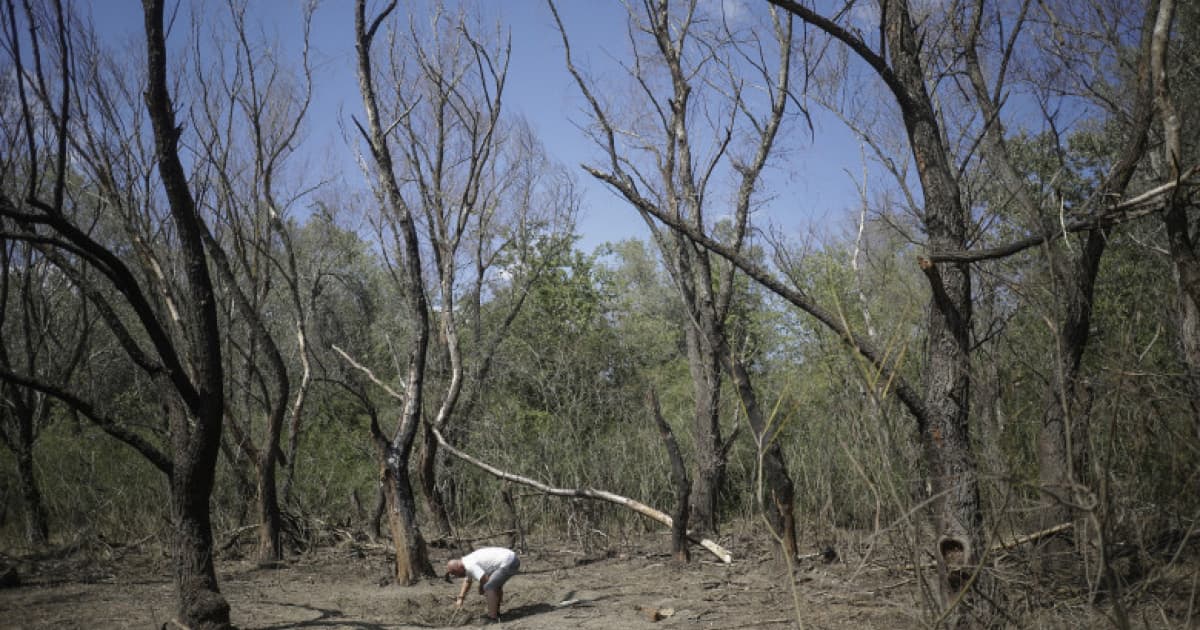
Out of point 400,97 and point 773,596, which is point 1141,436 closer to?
point 773,596

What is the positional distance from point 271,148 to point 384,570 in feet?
18.8

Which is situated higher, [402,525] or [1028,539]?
[402,525]

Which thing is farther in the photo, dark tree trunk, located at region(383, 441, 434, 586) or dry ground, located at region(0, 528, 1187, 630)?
dark tree trunk, located at region(383, 441, 434, 586)

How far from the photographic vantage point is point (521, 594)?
7453 millimetres

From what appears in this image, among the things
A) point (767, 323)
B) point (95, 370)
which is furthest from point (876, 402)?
point (95, 370)

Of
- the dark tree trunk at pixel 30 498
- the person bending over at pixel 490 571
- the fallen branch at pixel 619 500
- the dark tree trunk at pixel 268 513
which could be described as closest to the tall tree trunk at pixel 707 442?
the fallen branch at pixel 619 500

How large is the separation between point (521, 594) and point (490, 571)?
110cm

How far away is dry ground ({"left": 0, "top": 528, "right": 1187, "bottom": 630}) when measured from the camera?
595cm

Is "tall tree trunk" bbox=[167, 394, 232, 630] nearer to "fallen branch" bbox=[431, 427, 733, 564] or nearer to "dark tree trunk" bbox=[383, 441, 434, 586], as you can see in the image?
"dark tree trunk" bbox=[383, 441, 434, 586]

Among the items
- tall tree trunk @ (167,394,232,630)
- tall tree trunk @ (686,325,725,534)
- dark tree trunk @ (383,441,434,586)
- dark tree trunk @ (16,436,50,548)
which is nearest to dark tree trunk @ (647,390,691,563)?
tall tree trunk @ (686,325,725,534)

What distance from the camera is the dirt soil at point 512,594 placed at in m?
5.98

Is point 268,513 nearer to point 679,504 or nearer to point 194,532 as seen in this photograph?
point 194,532

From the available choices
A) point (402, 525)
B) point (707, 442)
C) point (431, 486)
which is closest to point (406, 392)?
point (402, 525)

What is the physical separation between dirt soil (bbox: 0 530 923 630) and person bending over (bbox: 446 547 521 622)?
190 mm
